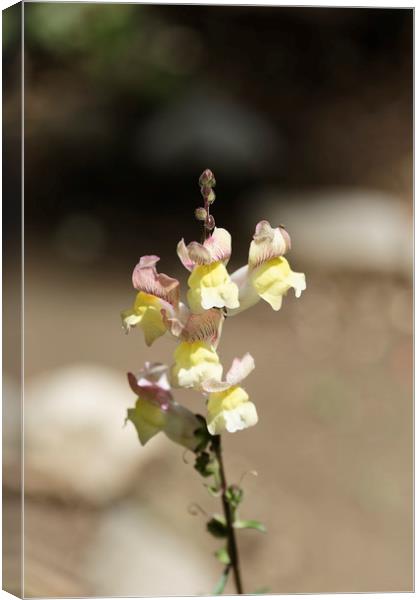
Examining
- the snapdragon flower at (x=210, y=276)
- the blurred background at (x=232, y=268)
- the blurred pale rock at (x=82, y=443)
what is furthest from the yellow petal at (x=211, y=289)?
the blurred pale rock at (x=82, y=443)

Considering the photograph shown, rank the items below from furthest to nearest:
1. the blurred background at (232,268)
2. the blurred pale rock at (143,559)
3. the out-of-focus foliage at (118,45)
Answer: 1. the out-of-focus foliage at (118,45)
2. the blurred background at (232,268)
3. the blurred pale rock at (143,559)

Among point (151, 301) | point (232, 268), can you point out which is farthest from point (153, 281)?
point (232, 268)

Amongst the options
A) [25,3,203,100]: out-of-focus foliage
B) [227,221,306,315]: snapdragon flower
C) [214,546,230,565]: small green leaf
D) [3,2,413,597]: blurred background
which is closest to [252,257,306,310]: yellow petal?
[227,221,306,315]: snapdragon flower

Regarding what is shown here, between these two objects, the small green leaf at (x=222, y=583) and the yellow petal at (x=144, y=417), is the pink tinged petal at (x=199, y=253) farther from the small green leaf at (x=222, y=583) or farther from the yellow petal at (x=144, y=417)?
the small green leaf at (x=222, y=583)

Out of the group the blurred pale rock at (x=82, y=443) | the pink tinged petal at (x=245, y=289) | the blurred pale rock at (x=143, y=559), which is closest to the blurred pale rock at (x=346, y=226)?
the blurred pale rock at (x=82, y=443)

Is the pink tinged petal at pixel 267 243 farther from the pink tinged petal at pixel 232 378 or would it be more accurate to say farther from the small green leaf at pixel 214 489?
the small green leaf at pixel 214 489

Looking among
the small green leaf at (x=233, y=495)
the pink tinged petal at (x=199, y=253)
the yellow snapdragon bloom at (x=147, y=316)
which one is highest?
the pink tinged petal at (x=199, y=253)

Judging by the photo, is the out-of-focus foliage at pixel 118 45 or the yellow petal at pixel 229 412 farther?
the out-of-focus foliage at pixel 118 45

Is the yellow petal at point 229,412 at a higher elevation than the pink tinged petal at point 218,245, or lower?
lower

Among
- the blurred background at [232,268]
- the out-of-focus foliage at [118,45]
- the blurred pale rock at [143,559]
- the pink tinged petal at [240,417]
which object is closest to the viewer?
the pink tinged petal at [240,417]
